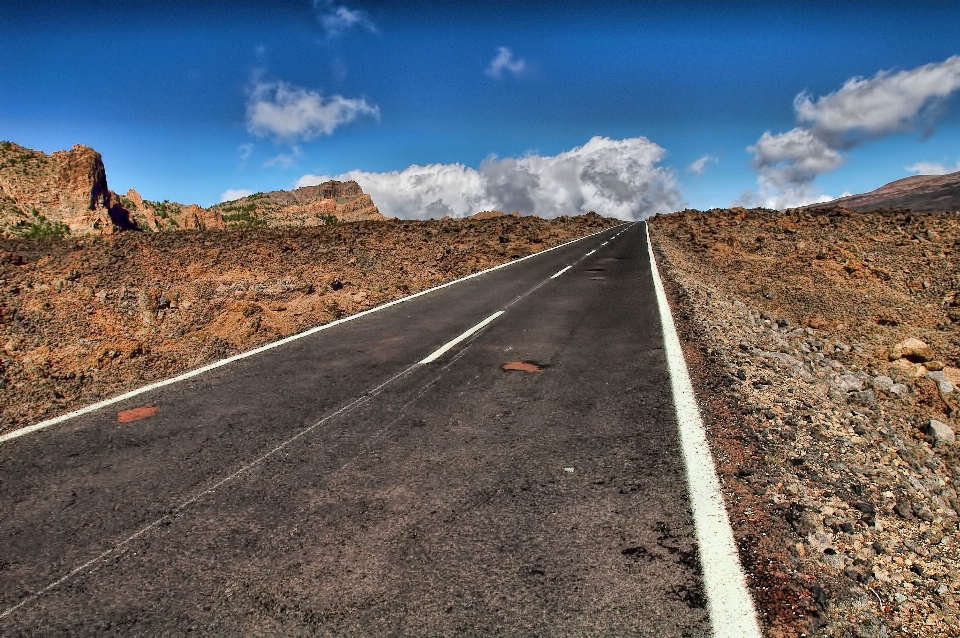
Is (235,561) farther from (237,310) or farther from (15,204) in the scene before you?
(15,204)

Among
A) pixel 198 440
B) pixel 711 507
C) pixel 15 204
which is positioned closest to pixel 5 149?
pixel 15 204

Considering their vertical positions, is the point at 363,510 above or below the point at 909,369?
above

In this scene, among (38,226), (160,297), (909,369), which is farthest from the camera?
(38,226)

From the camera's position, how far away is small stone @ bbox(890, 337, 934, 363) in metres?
10.1

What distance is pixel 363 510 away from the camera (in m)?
3.04

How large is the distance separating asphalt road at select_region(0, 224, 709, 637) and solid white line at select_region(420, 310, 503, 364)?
0.66m

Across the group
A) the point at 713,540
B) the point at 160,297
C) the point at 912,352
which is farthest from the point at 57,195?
the point at 912,352

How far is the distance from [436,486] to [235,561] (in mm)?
1188

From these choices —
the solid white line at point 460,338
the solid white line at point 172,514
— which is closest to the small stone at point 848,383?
the solid white line at point 460,338

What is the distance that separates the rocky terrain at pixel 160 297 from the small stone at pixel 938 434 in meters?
8.77

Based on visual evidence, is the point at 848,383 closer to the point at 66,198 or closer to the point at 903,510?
the point at 903,510

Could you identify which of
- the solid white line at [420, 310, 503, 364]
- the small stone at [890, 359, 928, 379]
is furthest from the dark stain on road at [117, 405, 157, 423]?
the small stone at [890, 359, 928, 379]

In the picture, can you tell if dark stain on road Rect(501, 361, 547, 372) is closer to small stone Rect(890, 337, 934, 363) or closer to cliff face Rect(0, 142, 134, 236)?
small stone Rect(890, 337, 934, 363)

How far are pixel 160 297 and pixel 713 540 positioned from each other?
11.5 m
